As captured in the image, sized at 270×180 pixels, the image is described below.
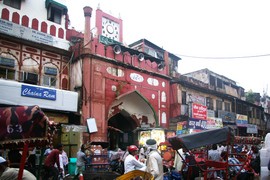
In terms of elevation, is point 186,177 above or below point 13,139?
below

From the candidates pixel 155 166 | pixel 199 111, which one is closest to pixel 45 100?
pixel 155 166

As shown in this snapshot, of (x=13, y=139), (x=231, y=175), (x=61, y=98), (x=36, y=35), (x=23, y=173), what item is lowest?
(x=231, y=175)

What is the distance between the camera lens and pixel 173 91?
72.7 ft

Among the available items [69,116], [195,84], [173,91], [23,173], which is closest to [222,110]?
[195,84]

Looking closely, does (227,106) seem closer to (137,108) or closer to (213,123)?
(213,123)

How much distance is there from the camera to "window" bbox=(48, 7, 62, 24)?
16984 mm

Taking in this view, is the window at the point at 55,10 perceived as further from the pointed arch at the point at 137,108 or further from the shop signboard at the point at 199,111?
the shop signboard at the point at 199,111

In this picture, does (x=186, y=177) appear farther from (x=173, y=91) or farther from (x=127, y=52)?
(x=173, y=91)

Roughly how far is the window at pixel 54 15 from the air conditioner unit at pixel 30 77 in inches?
150

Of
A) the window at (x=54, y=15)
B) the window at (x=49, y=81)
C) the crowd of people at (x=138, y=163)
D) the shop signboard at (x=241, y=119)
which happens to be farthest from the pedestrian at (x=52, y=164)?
the shop signboard at (x=241, y=119)

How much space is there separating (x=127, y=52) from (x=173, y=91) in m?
5.63

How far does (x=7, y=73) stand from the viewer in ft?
48.0

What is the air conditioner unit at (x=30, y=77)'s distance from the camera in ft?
49.6

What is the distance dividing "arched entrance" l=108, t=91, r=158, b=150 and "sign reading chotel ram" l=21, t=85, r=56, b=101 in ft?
16.8
